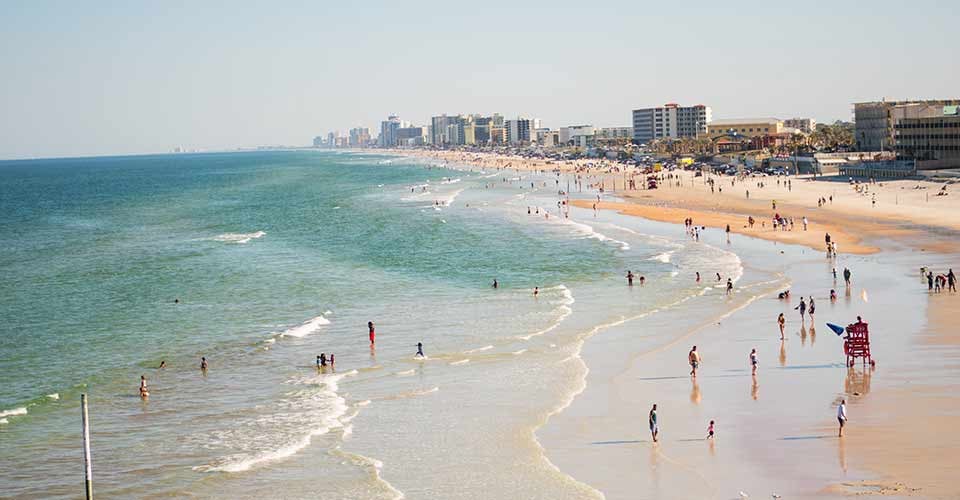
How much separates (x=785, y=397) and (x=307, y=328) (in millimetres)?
19526

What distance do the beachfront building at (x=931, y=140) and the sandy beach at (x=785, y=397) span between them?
38.3m

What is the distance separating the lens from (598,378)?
28328 mm

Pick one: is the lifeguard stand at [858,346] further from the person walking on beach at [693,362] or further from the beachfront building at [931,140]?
the beachfront building at [931,140]

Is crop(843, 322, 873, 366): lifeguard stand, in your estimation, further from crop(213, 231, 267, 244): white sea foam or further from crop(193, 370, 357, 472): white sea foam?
crop(213, 231, 267, 244): white sea foam

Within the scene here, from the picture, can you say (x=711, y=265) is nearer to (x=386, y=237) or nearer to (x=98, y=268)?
(x=386, y=237)

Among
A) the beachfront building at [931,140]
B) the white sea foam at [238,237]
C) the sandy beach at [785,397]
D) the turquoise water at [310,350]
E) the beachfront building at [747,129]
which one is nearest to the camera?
the sandy beach at [785,397]

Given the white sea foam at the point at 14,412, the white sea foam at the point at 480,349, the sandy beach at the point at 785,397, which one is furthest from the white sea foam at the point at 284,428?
the white sea foam at the point at 14,412

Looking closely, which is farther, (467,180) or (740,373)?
(467,180)

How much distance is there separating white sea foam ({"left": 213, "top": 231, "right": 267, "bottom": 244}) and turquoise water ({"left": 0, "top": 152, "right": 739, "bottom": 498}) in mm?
697

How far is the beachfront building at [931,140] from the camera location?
84.2m

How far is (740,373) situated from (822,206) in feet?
163

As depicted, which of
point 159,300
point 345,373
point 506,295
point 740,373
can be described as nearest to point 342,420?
point 345,373

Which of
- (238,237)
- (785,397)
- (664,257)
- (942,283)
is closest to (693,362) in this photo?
(785,397)

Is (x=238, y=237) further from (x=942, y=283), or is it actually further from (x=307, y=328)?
(x=942, y=283)
